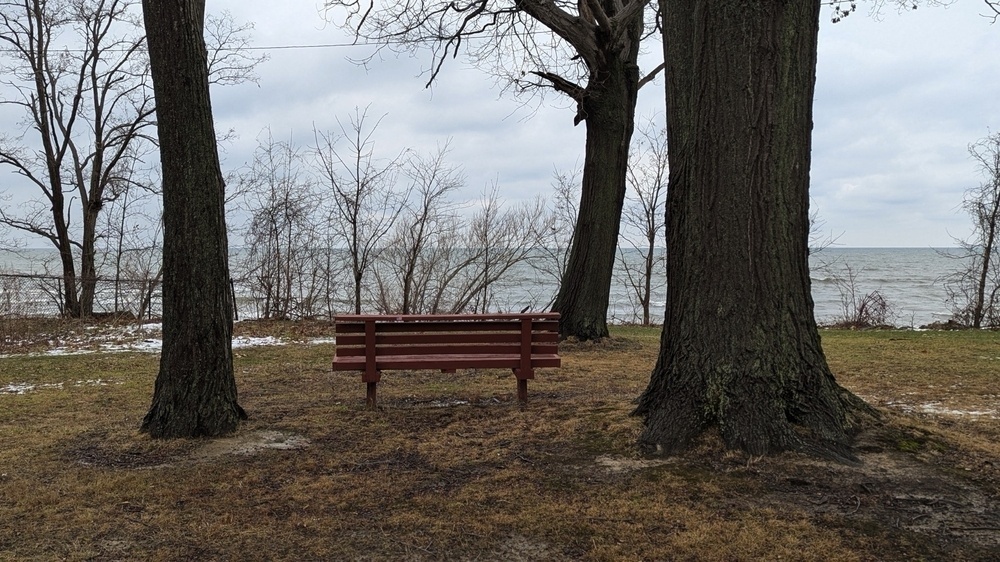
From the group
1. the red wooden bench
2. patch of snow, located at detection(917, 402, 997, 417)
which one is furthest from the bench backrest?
patch of snow, located at detection(917, 402, 997, 417)

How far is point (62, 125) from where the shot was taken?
18.7 metres

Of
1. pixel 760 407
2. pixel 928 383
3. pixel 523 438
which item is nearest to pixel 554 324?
pixel 523 438

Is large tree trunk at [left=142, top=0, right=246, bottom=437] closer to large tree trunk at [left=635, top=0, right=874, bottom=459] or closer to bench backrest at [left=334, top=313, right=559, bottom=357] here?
bench backrest at [left=334, top=313, right=559, bottom=357]

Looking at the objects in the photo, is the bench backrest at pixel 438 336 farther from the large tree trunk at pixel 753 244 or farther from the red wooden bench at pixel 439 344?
the large tree trunk at pixel 753 244

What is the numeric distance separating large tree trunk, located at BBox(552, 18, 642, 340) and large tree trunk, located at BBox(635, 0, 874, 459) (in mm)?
6658

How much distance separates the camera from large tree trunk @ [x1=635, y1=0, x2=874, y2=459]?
4281mm

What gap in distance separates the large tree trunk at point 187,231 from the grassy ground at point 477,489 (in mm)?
324

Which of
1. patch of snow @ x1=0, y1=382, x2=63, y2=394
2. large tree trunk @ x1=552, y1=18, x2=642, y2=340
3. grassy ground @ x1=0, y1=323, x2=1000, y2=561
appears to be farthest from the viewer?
large tree trunk @ x1=552, y1=18, x2=642, y2=340

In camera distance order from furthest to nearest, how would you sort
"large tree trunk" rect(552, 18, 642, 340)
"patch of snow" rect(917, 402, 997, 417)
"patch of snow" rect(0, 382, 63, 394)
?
"large tree trunk" rect(552, 18, 642, 340), "patch of snow" rect(0, 382, 63, 394), "patch of snow" rect(917, 402, 997, 417)

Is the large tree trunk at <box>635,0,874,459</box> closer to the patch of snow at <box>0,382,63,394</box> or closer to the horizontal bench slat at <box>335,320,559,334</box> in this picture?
the horizontal bench slat at <box>335,320,559,334</box>

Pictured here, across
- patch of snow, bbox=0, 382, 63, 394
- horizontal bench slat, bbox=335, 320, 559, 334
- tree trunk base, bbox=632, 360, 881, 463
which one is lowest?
A: patch of snow, bbox=0, 382, 63, 394

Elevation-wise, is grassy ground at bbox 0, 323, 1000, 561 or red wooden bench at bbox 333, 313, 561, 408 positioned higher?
red wooden bench at bbox 333, 313, 561, 408

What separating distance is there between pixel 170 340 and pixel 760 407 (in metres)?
4.05

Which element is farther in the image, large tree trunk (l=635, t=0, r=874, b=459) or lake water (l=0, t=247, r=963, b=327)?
lake water (l=0, t=247, r=963, b=327)
